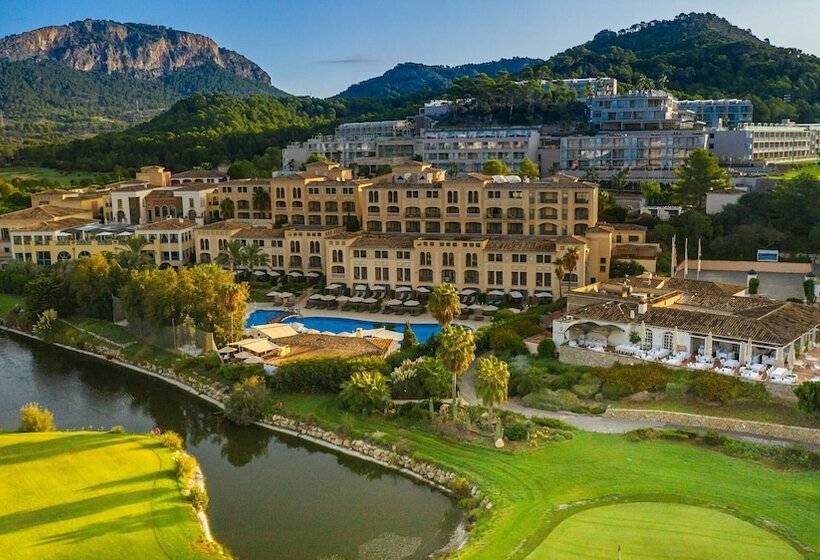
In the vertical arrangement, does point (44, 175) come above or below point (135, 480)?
above

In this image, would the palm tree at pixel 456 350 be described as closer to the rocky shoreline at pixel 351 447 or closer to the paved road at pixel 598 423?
the paved road at pixel 598 423

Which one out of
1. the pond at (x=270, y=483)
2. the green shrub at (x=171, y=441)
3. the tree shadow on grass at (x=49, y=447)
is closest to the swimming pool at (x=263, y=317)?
the pond at (x=270, y=483)

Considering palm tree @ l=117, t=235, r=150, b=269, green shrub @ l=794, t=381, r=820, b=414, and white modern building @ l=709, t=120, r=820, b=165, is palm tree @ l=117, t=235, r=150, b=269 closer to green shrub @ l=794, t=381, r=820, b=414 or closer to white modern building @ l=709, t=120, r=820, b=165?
green shrub @ l=794, t=381, r=820, b=414

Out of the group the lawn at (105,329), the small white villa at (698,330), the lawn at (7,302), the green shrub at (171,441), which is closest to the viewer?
the green shrub at (171,441)

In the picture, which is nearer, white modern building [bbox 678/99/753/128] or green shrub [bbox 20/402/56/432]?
green shrub [bbox 20/402/56/432]

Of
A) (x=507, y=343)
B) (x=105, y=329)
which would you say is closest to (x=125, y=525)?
(x=507, y=343)

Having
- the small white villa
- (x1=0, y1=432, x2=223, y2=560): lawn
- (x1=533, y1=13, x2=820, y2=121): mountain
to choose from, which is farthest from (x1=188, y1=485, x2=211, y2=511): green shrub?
(x1=533, y1=13, x2=820, y2=121): mountain

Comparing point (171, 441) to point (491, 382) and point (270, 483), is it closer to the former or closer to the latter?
point (270, 483)
